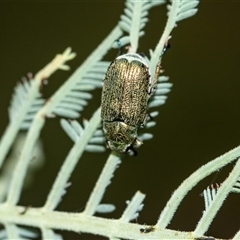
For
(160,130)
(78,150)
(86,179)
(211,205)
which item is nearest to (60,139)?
(86,179)

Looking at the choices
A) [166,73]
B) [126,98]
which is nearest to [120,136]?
[126,98]

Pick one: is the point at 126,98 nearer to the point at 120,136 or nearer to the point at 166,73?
the point at 120,136

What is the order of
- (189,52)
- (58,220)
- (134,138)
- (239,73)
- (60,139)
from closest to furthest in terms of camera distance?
(58,220) → (134,138) → (239,73) → (189,52) → (60,139)

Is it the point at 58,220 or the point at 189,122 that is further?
the point at 189,122

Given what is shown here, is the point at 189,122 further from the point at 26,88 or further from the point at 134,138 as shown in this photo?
the point at 26,88

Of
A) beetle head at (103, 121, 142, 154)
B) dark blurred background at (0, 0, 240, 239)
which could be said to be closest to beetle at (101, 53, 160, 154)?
beetle head at (103, 121, 142, 154)

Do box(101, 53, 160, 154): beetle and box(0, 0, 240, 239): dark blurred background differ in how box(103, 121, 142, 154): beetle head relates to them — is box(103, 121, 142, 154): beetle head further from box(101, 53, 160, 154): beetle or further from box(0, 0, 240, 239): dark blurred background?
box(0, 0, 240, 239): dark blurred background

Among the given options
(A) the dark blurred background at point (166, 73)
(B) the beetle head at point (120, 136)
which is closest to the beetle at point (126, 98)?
(B) the beetle head at point (120, 136)
